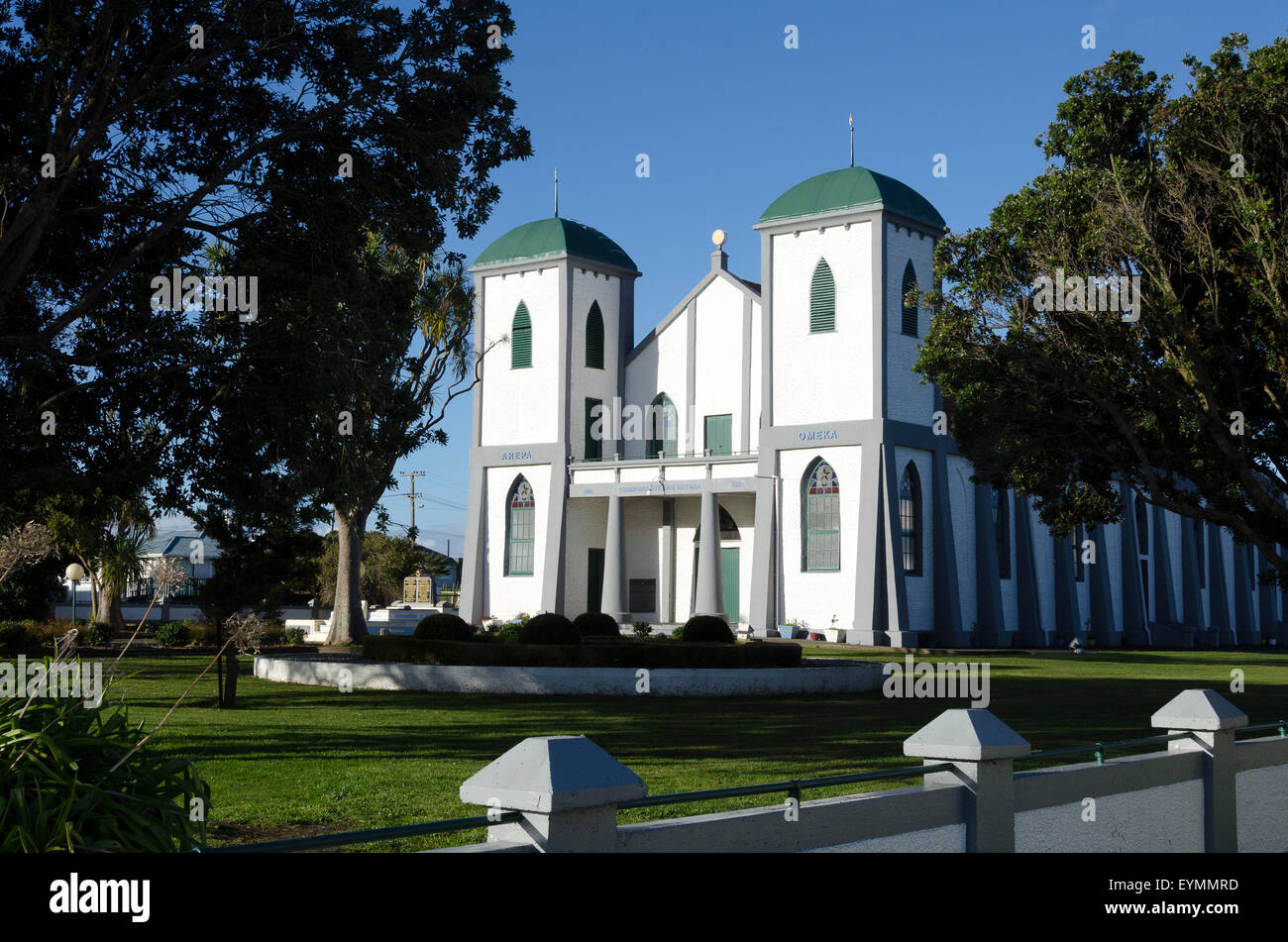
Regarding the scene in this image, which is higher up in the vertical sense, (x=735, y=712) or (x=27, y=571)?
(x=27, y=571)

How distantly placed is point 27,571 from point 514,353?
2534 cm

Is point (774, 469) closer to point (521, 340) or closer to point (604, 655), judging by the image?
point (521, 340)

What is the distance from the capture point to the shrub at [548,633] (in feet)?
89.5

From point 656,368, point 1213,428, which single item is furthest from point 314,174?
point 656,368

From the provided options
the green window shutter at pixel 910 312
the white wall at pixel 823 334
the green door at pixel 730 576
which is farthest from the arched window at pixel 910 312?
the green door at pixel 730 576

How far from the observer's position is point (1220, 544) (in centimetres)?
6588

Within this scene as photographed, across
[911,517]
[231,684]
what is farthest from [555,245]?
[231,684]

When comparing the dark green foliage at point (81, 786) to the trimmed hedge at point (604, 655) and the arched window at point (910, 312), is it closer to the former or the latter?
the trimmed hedge at point (604, 655)

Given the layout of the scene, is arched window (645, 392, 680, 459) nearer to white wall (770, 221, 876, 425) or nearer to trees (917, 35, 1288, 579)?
white wall (770, 221, 876, 425)

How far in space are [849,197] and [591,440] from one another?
52.0 ft

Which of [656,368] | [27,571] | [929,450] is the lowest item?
[27,571]

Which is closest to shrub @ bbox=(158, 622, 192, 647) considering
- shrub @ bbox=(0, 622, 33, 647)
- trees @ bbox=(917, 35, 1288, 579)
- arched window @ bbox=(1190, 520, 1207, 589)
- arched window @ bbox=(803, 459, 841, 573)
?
shrub @ bbox=(0, 622, 33, 647)

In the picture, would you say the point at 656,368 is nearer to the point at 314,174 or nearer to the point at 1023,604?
the point at 1023,604

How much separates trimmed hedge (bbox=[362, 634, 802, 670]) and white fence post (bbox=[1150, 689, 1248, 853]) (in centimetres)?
1509
